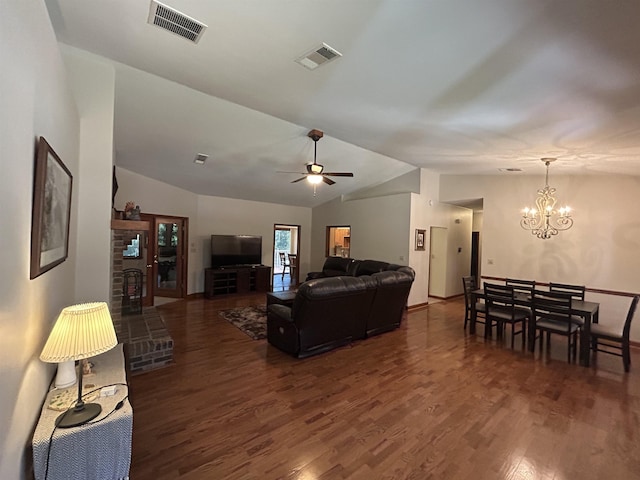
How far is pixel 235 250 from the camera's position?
25.1ft

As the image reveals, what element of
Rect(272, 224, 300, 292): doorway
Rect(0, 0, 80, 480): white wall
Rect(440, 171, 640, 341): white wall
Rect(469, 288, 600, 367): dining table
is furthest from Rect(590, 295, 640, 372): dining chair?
Rect(272, 224, 300, 292): doorway

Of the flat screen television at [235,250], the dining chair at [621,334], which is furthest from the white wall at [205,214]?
the dining chair at [621,334]

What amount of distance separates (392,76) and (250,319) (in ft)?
15.0

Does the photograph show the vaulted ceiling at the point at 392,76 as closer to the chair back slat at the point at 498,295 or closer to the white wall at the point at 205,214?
the white wall at the point at 205,214

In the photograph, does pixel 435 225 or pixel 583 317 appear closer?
pixel 583 317

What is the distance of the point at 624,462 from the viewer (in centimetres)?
215

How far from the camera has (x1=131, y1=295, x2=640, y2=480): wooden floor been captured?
207cm

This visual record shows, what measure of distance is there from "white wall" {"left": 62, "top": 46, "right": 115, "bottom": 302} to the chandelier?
20.2 ft

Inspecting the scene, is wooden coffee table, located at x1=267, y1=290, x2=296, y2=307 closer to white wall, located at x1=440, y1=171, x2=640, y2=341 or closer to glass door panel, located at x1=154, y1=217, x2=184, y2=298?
glass door panel, located at x1=154, y1=217, x2=184, y2=298

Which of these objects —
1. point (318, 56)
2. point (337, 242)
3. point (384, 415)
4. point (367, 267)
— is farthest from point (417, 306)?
point (318, 56)

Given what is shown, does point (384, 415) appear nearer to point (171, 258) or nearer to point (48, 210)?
point (48, 210)

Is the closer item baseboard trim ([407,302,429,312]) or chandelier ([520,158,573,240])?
chandelier ([520,158,573,240])

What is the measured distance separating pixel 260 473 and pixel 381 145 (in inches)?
169

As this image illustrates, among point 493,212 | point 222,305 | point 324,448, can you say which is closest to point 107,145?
point 324,448
